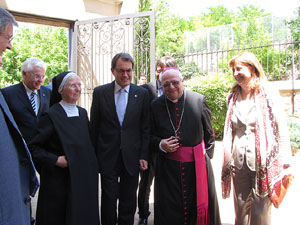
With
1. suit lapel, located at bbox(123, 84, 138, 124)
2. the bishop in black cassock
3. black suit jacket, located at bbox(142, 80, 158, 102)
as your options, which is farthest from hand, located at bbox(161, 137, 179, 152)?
black suit jacket, located at bbox(142, 80, 158, 102)

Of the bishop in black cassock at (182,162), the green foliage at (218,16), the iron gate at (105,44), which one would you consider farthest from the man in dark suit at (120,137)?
the green foliage at (218,16)

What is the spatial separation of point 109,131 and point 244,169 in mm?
1484

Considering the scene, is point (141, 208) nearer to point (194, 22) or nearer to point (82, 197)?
point (82, 197)

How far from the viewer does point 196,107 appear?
3283 mm

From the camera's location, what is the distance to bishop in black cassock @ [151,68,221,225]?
3.12 meters

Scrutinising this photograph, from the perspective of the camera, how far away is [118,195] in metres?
3.41

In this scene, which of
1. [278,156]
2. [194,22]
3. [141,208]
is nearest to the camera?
[278,156]

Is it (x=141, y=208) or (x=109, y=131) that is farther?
(x=141, y=208)

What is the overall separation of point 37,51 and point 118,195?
2381 cm

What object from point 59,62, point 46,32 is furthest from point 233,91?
point 46,32

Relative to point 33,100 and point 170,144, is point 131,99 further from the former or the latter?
point 33,100

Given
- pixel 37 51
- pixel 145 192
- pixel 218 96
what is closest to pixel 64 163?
pixel 145 192

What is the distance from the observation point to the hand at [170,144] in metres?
3.08

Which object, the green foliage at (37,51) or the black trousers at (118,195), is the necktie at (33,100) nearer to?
the black trousers at (118,195)
